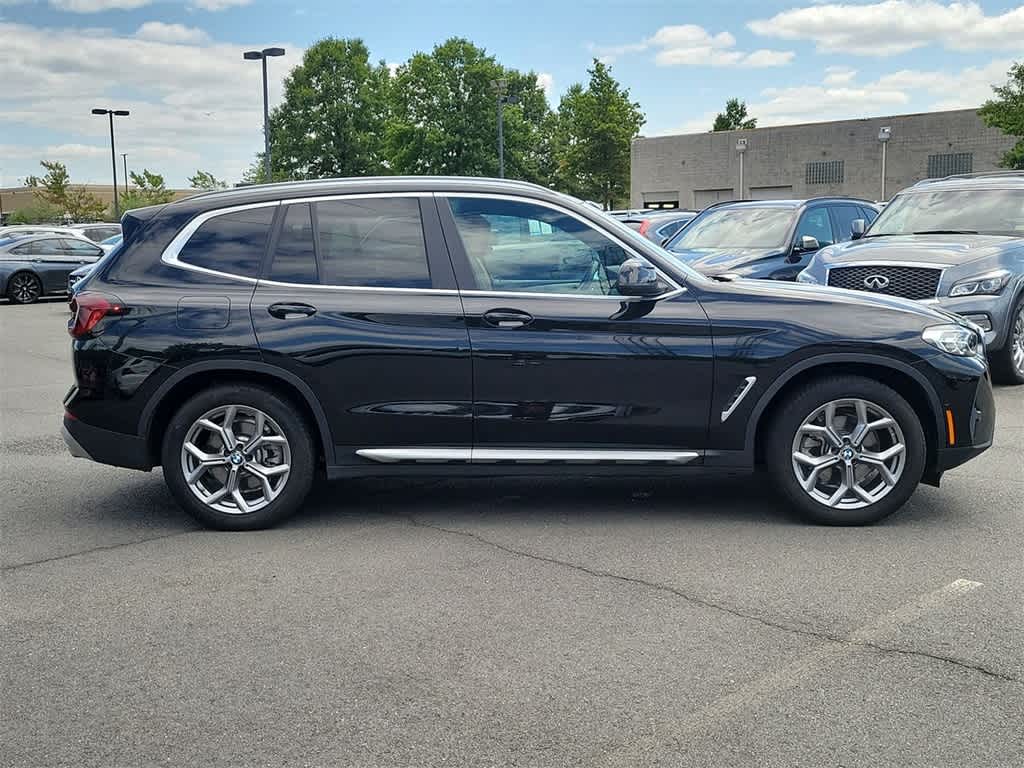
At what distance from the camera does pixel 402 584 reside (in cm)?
498

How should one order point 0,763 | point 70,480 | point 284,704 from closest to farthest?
point 0,763 → point 284,704 → point 70,480

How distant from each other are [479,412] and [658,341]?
0.99 meters

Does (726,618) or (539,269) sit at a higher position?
(539,269)

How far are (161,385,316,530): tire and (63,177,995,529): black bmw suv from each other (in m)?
0.01

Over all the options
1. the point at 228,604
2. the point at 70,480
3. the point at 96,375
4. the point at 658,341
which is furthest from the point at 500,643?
the point at 70,480

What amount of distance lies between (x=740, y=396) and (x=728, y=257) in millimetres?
7568

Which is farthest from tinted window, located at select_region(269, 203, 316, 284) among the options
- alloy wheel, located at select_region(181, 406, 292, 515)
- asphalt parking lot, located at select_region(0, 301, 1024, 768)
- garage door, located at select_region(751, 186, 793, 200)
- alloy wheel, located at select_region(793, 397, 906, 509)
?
garage door, located at select_region(751, 186, 793, 200)

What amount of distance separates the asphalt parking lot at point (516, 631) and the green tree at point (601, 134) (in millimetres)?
67650

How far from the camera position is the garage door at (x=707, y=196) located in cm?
6906

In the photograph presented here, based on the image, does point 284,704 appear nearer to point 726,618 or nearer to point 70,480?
point 726,618

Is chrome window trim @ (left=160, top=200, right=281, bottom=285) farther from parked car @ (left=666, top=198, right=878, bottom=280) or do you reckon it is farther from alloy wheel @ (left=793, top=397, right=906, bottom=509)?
parked car @ (left=666, top=198, right=878, bottom=280)

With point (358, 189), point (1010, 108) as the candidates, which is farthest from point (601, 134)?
point (358, 189)

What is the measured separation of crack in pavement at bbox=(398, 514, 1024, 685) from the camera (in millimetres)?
4012

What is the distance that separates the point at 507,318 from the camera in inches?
228
